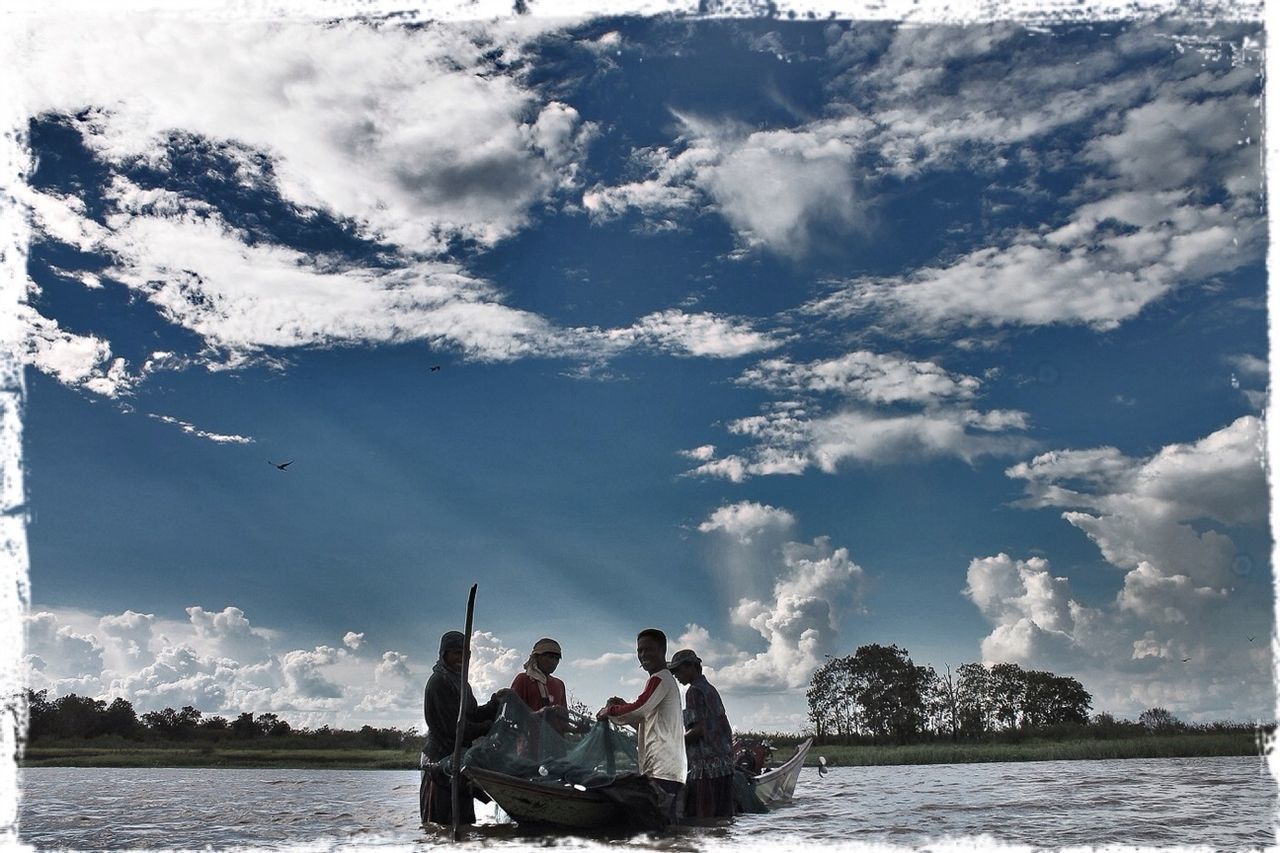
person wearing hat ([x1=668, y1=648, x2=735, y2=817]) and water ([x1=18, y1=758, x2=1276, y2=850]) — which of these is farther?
person wearing hat ([x1=668, y1=648, x2=735, y2=817])

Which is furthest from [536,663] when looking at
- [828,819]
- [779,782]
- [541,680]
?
[779,782]

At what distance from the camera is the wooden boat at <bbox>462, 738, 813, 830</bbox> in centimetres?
995

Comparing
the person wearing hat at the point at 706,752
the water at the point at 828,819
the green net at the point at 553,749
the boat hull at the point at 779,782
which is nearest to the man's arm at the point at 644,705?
the green net at the point at 553,749

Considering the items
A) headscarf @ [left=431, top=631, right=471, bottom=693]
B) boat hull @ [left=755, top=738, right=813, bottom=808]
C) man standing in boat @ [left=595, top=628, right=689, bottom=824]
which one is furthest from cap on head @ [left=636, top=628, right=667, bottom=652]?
boat hull @ [left=755, top=738, right=813, bottom=808]

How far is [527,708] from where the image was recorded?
35.2ft

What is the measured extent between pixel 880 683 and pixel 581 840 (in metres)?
69.1

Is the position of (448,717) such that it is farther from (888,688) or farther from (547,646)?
(888,688)

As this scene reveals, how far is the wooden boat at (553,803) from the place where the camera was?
9.95 m

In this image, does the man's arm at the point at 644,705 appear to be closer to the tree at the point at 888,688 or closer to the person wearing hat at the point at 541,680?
the person wearing hat at the point at 541,680

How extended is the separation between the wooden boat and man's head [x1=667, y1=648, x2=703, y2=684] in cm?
169

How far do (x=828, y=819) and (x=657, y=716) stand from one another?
665 cm

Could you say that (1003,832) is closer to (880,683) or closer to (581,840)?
(581,840)

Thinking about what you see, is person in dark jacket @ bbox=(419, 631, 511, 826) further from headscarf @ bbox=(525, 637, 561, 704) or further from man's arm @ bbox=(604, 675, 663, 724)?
man's arm @ bbox=(604, 675, 663, 724)

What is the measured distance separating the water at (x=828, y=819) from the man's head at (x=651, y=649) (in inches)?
67.2
